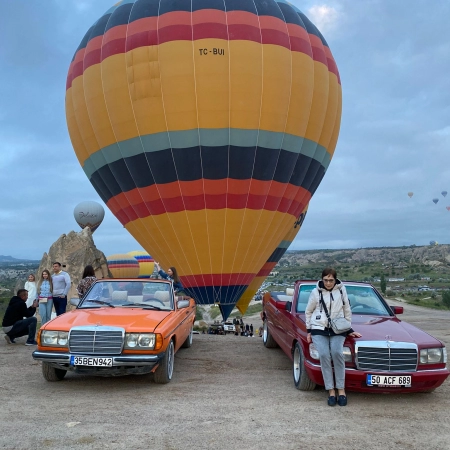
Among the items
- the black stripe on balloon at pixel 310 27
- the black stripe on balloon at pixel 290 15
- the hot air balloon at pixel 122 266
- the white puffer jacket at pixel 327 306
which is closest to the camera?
the white puffer jacket at pixel 327 306

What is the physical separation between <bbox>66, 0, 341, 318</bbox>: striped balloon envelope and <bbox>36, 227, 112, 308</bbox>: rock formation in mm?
8538

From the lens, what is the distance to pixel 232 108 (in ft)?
55.3

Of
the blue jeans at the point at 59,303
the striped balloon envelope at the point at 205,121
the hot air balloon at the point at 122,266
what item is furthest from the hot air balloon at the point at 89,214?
the blue jeans at the point at 59,303

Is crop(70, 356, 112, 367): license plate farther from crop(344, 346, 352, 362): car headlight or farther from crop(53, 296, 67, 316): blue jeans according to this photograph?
crop(53, 296, 67, 316): blue jeans

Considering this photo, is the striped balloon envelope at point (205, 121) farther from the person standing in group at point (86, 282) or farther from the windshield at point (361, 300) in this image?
the windshield at point (361, 300)

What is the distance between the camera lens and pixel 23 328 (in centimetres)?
1053

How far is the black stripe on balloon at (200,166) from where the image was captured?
56.0 ft

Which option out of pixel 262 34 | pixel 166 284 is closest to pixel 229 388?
pixel 166 284

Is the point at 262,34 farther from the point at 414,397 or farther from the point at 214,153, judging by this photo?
the point at 414,397

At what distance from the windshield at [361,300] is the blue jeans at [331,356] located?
1565 mm

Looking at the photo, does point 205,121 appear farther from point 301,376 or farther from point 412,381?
point 412,381

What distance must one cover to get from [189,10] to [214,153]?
211 inches

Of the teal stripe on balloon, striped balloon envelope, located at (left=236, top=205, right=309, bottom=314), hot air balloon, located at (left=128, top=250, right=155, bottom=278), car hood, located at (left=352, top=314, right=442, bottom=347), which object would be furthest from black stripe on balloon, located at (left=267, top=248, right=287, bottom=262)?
hot air balloon, located at (left=128, top=250, right=155, bottom=278)

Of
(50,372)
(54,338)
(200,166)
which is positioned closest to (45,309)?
(50,372)
